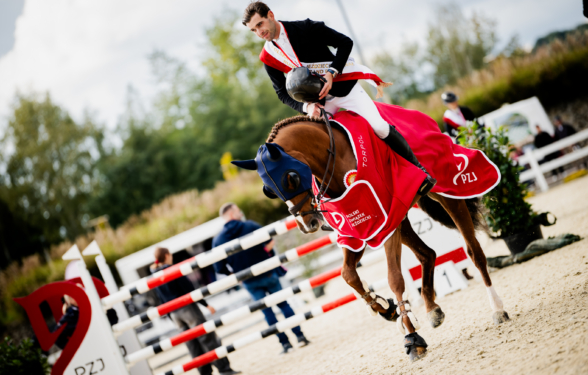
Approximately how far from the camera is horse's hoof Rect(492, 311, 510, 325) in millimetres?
3580

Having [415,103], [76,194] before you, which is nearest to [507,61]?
[415,103]

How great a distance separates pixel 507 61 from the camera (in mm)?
19438

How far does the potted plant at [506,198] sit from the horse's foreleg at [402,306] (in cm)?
257

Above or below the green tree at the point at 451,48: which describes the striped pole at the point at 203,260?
below

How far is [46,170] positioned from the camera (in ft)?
97.1

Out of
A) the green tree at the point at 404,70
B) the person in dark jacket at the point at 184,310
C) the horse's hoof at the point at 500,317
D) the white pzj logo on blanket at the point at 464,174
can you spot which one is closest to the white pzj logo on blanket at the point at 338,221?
the white pzj logo on blanket at the point at 464,174

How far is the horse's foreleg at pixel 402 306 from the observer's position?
132 inches

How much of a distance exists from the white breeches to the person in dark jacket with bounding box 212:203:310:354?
9.48ft

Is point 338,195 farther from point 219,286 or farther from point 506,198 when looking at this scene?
point 506,198

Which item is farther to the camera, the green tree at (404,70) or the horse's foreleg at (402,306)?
the green tree at (404,70)

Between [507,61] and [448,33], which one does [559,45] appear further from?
[448,33]

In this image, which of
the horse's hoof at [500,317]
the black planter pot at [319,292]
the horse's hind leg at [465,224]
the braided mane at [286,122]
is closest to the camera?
the braided mane at [286,122]

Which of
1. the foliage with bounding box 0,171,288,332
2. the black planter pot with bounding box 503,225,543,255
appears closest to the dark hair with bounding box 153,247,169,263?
the black planter pot with bounding box 503,225,543,255

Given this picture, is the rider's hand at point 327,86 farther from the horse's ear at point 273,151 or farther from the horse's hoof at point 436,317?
the horse's hoof at point 436,317
